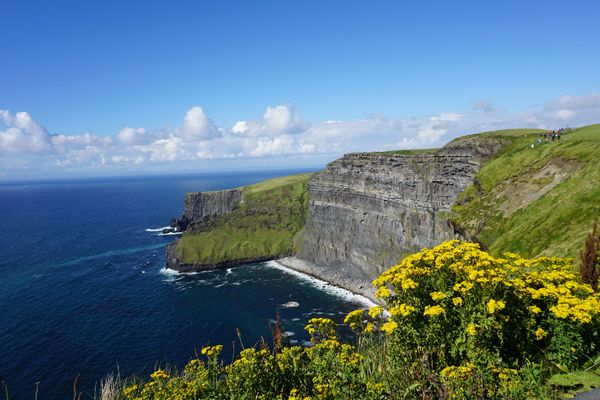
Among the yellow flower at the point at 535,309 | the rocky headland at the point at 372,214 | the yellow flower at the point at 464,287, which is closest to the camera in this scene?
the yellow flower at the point at 464,287

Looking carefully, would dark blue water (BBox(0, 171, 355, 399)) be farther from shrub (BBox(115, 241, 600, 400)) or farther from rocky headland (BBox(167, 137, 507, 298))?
shrub (BBox(115, 241, 600, 400))

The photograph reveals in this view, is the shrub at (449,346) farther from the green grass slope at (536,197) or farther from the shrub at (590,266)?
the green grass slope at (536,197)

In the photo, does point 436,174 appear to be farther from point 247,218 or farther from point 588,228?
point 247,218

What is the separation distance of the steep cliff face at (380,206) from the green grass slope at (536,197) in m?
8.06

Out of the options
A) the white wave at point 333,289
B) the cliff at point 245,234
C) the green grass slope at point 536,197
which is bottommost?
the white wave at point 333,289

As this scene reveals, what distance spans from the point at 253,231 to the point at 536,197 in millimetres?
119075

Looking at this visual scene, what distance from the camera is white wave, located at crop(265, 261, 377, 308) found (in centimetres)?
9874

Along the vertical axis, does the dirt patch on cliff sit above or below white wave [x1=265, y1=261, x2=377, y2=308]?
above

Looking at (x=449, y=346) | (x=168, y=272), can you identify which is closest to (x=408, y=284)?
(x=449, y=346)

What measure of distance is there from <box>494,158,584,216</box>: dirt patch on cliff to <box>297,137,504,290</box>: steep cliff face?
1613cm

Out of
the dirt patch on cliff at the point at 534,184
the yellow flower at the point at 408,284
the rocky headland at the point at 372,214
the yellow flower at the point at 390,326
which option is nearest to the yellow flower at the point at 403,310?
the yellow flower at the point at 390,326

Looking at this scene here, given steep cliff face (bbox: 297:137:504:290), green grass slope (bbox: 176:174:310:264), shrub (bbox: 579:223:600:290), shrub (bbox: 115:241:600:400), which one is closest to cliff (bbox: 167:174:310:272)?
green grass slope (bbox: 176:174:310:264)

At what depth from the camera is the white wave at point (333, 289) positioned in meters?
98.7

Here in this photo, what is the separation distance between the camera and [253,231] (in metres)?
160
